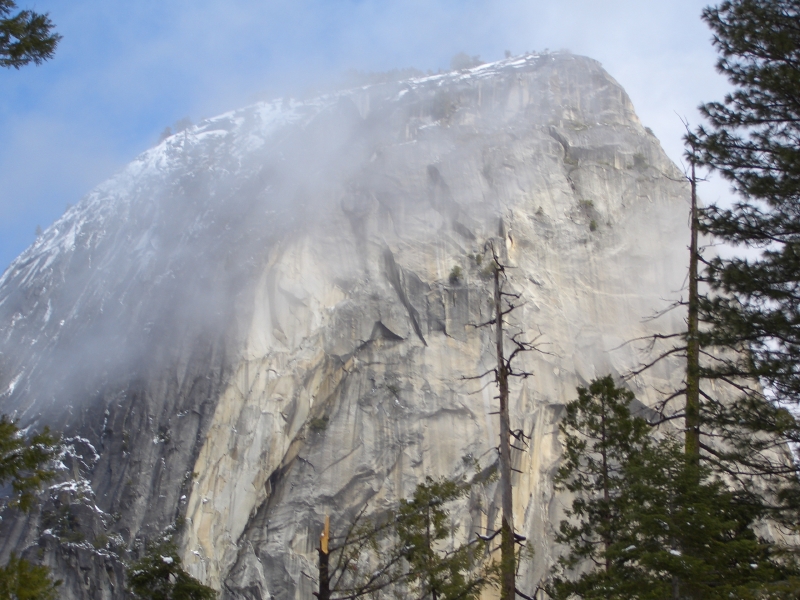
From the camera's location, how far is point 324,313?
108 feet

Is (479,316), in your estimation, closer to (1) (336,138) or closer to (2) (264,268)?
(2) (264,268)

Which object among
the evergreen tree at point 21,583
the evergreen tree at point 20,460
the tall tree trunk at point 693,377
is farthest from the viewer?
the tall tree trunk at point 693,377

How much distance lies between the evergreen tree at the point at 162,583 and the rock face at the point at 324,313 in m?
10.8

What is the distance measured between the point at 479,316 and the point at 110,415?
1578 centimetres

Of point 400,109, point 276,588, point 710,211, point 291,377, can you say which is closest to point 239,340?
point 291,377

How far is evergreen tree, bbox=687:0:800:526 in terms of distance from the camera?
1157 cm

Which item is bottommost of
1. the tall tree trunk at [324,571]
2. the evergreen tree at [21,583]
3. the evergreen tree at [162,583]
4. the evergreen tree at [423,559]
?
the evergreen tree at [21,583]

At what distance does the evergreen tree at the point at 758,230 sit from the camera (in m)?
11.6

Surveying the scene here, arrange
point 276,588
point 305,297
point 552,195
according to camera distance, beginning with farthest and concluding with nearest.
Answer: point 552,195
point 305,297
point 276,588

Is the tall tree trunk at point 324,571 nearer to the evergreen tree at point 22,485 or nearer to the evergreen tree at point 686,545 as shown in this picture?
the evergreen tree at point 22,485

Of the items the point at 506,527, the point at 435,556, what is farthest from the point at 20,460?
the point at 435,556

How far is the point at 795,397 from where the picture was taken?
451 inches

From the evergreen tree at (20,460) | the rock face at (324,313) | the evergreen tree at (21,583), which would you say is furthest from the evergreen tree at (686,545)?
the rock face at (324,313)

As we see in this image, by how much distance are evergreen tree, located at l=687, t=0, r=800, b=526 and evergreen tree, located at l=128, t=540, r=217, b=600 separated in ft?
A: 34.2
